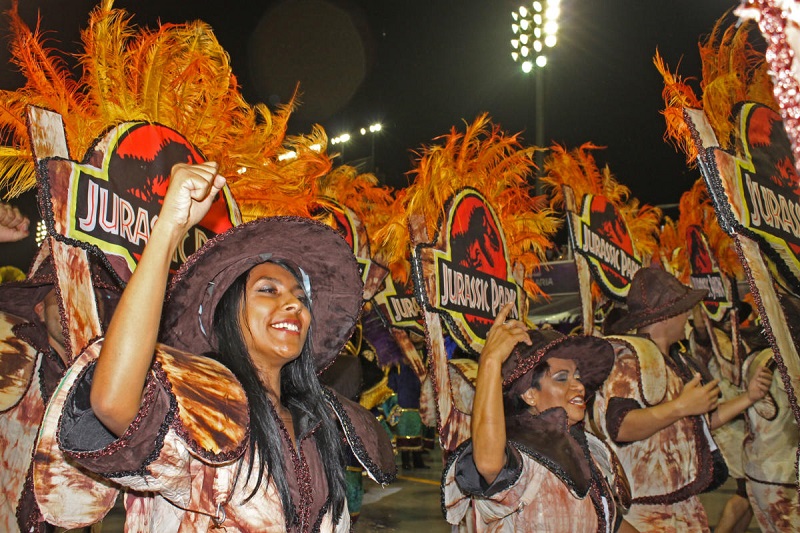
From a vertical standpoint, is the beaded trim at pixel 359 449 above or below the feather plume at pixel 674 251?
below

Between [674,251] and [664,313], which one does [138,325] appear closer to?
[664,313]

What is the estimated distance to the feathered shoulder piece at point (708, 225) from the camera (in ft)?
27.0

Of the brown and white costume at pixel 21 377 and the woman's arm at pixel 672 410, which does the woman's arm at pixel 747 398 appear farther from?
the brown and white costume at pixel 21 377

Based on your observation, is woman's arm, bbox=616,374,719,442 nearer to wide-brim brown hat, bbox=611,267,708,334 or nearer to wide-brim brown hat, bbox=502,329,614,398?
wide-brim brown hat, bbox=502,329,614,398

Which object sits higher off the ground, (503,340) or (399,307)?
(399,307)

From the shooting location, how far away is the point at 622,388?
4250mm

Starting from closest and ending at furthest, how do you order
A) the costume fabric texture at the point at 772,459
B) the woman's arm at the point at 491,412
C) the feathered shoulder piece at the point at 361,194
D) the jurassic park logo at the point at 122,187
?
the jurassic park logo at the point at 122,187 < the woman's arm at the point at 491,412 < the costume fabric texture at the point at 772,459 < the feathered shoulder piece at the point at 361,194

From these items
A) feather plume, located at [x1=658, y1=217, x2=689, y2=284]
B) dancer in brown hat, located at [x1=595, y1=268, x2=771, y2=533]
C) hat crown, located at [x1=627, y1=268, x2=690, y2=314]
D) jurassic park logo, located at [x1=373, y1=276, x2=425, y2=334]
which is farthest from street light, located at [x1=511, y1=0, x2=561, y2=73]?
dancer in brown hat, located at [x1=595, y1=268, x2=771, y2=533]

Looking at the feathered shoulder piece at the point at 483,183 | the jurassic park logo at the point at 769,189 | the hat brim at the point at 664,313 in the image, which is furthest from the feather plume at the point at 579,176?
the jurassic park logo at the point at 769,189

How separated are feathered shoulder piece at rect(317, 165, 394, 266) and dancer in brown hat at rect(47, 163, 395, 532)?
15.7 feet

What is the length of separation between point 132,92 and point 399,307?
5.03m

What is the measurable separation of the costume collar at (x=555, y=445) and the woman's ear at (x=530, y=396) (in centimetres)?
8

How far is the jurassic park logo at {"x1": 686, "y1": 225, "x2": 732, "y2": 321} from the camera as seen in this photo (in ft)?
25.6

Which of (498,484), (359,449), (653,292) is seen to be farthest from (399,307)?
(359,449)
